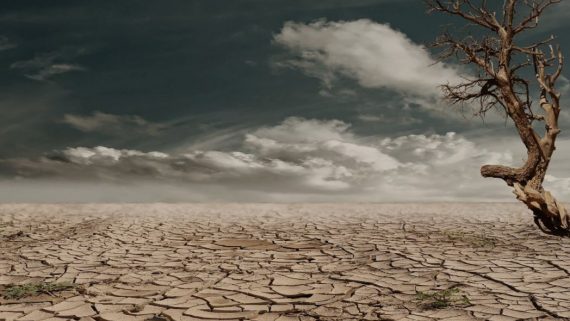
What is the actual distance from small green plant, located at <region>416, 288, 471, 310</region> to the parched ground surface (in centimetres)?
2

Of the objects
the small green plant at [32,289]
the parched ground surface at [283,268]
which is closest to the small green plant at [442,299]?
the parched ground surface at [283,268]

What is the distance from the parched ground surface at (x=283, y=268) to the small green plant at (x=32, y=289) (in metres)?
0.05

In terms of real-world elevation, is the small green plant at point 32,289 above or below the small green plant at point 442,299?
below

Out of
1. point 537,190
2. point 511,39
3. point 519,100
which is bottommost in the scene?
point 537,190

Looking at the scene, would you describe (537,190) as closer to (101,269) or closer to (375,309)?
(375,309)

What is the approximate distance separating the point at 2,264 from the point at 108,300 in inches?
81.2

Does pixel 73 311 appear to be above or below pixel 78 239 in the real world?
below

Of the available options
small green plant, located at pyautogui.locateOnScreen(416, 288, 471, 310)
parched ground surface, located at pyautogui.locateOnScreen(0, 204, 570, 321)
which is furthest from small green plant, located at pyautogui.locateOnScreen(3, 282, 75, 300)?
small green plant, located at pyautogui.locateOnScreen(416, 288, 471, 310)

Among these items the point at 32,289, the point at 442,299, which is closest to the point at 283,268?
the point at 442,299

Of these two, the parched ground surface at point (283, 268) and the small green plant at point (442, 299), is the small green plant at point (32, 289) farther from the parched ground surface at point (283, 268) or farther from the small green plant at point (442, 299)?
the small green plant at point (442, 299)

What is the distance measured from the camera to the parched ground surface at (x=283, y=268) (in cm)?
360

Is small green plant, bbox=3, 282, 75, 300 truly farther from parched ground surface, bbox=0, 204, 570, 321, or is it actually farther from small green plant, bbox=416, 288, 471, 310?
small green plant, bbox=416, 288, 471, 310

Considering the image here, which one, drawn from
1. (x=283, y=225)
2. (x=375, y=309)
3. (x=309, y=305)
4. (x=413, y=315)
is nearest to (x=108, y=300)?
(x=309, y=305)

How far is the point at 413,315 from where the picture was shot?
3357 mm
